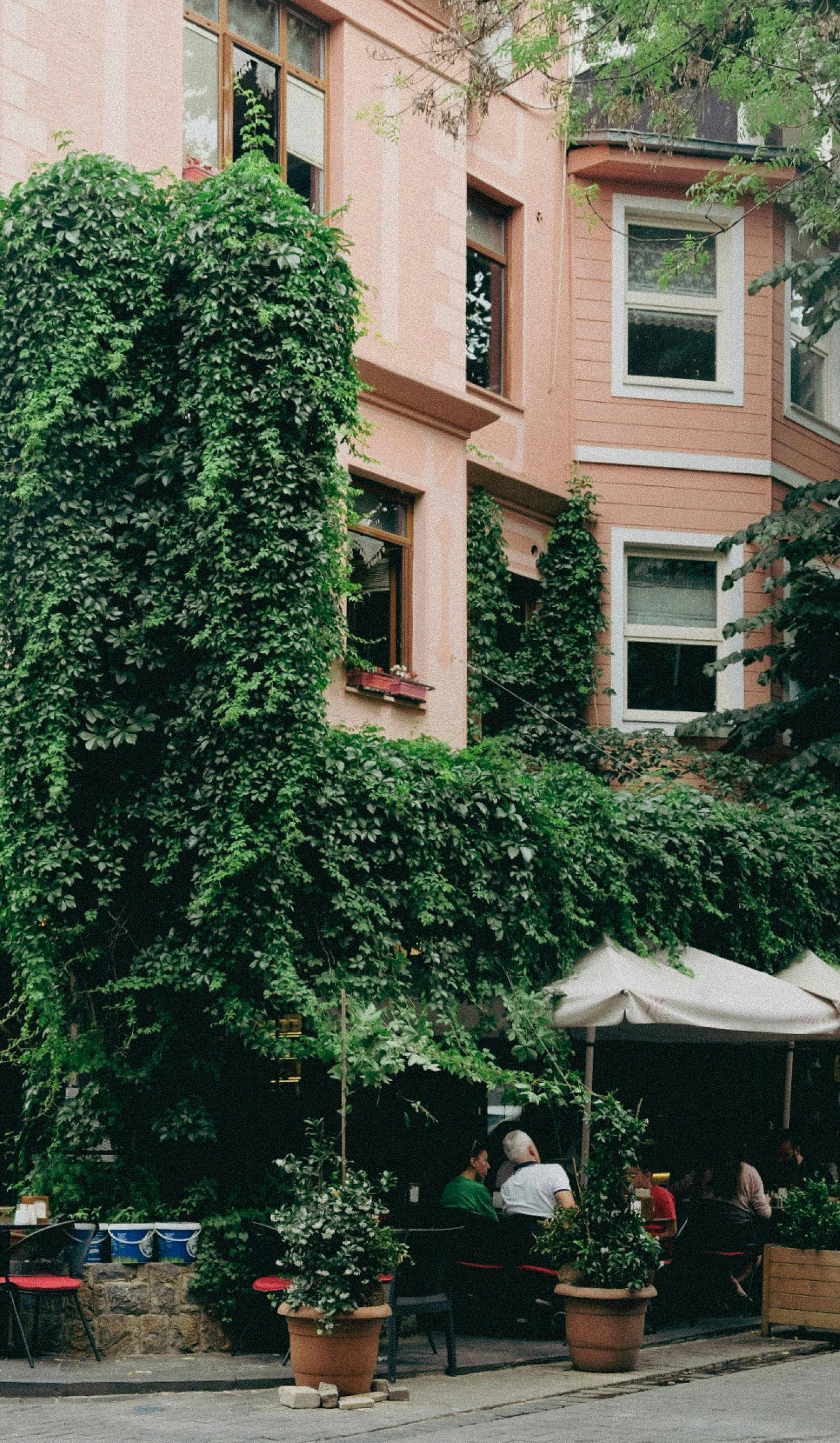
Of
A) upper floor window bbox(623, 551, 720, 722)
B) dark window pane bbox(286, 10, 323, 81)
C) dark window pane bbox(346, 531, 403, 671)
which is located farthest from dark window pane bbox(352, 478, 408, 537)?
upper floor window bbox(623, 551, 720, 722)

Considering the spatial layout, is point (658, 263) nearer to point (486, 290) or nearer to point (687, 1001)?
point (486, 290)

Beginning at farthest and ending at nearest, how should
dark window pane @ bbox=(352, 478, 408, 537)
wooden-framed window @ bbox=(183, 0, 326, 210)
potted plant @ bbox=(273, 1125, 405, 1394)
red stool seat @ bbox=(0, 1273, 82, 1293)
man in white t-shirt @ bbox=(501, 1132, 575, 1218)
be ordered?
1. dark window pane @ bbox=(352, 478, 408, 537)
2. wooden-framed window @ bbox=(183, 0, 326, 210)
3. man in white t-shirt @ bbox=(501, 1132, 575, 1218)
4. red stool seat @ bbox=(0, 1273, 82, 1293)
5. potted plant @ bbox=(273, 1125, 405, 1394)

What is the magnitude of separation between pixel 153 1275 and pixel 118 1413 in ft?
6.39

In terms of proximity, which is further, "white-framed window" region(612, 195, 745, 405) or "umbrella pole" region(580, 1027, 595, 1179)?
"white-framed window" region(612, 195, 745, 405)

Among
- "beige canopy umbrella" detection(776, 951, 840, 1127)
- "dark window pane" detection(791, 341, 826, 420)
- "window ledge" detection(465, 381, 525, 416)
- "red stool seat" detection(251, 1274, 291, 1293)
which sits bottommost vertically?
"red stool seat" detection(251, 1274, 291, 1293)

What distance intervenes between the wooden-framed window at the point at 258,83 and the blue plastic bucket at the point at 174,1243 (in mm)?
8129

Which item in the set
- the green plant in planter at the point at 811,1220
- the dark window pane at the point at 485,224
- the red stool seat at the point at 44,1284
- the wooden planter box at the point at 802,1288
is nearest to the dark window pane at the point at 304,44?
the dark window pane at the point at 485,224

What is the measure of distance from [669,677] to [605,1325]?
9978 mm

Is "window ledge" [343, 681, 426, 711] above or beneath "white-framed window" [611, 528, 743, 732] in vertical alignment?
beneath

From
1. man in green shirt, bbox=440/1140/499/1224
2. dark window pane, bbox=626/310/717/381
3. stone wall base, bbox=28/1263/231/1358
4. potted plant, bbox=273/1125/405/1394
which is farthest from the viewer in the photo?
dark window pane, bbox=626/310/717/381

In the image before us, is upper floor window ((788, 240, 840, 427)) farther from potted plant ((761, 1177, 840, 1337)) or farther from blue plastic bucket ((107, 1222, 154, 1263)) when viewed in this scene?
blue plastic bucket ((107, 1222, 154, 1263))

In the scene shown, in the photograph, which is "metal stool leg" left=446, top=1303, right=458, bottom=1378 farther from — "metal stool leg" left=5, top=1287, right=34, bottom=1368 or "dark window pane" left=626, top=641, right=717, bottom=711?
"dark window pane" left=626, top=641, right=717, bottom=711

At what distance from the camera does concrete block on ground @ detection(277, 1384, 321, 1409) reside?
33.5 feet

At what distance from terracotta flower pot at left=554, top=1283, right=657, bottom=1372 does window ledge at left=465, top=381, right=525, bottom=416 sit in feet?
32.2
